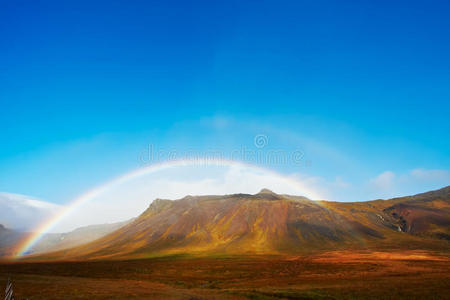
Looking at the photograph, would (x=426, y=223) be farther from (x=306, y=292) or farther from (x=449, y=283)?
(x=306, y=292)

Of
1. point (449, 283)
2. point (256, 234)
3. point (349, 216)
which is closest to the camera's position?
point (449, 283)

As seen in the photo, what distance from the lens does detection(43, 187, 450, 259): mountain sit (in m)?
130

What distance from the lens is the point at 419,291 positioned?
31031 mm

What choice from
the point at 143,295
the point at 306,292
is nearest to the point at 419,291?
the point at 306,292

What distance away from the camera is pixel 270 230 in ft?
504

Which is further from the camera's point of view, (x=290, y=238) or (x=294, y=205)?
(x=294, y=205)

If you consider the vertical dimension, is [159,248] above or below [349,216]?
below

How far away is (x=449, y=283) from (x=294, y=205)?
152m

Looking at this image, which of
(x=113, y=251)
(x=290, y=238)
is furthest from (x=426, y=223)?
(x=113, y=251)

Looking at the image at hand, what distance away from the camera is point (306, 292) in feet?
104

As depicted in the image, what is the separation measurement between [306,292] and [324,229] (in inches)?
5209

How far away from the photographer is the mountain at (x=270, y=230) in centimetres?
13038

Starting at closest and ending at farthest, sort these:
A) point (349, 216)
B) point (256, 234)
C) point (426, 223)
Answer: point (256, 234)
point (426, 223)
point (349, 216)

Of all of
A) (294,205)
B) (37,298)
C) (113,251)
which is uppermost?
(294,205)
